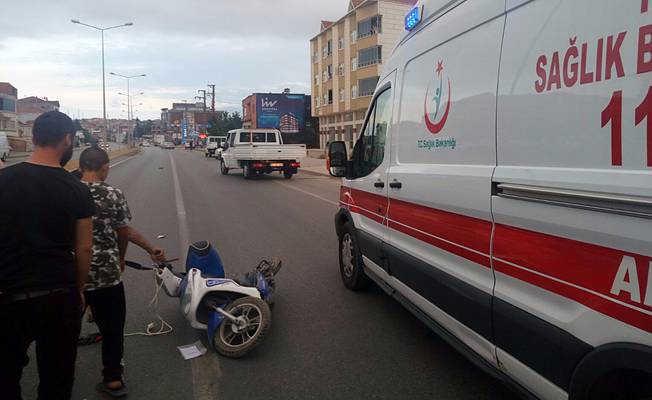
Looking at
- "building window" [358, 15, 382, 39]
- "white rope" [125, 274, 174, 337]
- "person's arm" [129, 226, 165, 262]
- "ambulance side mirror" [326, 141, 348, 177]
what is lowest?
"white rope" [125, 274, 174, 337]

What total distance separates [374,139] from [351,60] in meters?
48.3

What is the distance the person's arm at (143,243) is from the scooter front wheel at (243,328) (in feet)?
2.24

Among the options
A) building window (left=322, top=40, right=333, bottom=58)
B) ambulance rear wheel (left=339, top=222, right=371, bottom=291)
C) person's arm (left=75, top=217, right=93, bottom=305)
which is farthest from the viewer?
building window (left=322, top=40, right=333, bottom=58)

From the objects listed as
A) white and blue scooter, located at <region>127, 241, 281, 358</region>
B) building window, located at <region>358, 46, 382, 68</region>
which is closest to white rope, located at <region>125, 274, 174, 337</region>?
white and blue scooter, located at <region>127, 241, 281, 358</region>

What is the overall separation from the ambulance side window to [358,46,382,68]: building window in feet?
144

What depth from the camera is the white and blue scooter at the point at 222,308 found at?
394 cm

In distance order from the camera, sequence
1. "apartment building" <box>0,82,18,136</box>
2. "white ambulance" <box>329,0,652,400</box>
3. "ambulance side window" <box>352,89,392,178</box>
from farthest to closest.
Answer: "apartment building" <box>0,82,18,136</box>
"ambulance side window" <box>352,89,392,178</box>
"white ambulance" <box>329,0,652,400</box>

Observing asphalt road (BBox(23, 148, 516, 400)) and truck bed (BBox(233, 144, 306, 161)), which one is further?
truck bed (BBox(233, 144, 306, 161))

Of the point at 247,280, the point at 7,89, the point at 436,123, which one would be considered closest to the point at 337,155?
the point at 247,280

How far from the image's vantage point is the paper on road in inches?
156

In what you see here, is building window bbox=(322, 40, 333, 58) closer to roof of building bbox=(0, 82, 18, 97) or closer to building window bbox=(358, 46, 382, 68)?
building window bbox=(358, 46, 382, 68)

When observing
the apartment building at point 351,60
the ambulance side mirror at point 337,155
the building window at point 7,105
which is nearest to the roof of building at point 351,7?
the apartment building at point 351,60

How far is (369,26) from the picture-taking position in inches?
1881

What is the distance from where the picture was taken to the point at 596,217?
196 cm
